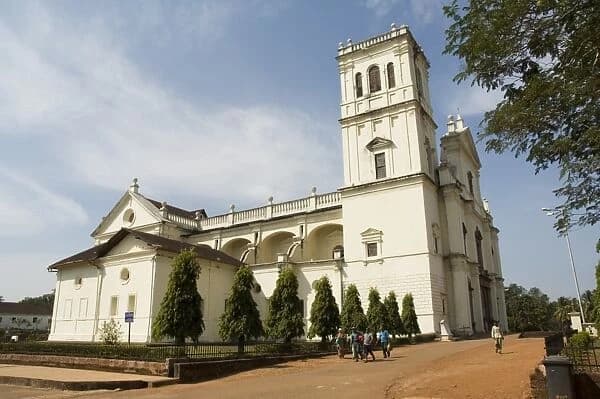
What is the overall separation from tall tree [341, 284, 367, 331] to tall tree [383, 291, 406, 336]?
2267 millimetres

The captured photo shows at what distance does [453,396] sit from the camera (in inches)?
436

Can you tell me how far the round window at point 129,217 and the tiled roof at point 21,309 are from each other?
221 feet

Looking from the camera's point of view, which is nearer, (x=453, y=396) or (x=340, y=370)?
(x=453, y=396)

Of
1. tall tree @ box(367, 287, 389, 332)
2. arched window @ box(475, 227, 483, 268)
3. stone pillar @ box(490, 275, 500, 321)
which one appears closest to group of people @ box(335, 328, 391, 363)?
tall tree @ box(367, 287, 389, 332)

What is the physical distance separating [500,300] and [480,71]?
42.8 m

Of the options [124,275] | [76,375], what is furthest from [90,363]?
[124,275]

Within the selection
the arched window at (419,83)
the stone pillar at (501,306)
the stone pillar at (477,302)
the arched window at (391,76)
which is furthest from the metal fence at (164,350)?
the stone pillar at (501,306)

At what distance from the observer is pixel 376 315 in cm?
2838

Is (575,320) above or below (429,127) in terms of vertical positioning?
below

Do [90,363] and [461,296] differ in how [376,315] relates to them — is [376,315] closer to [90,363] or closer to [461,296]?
[461,296]

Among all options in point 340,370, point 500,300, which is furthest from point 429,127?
point 340,370

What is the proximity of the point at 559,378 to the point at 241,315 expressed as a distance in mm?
15687

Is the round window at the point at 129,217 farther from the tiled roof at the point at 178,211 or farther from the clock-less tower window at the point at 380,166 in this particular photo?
the clock-less tower window at the point at 380,166

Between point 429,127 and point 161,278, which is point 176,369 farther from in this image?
point 429,127
